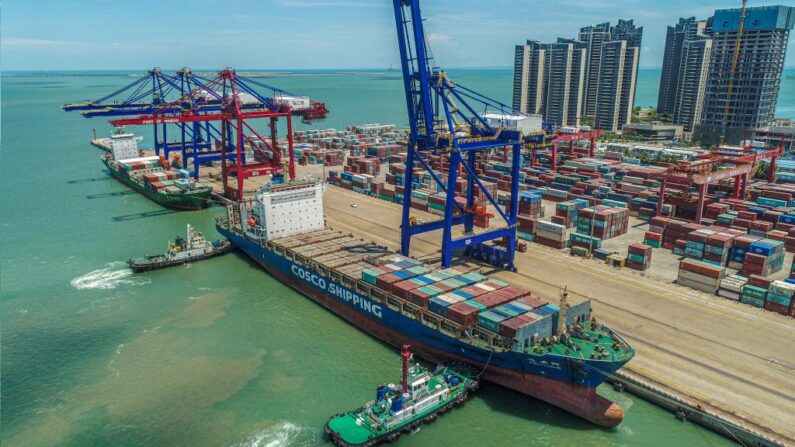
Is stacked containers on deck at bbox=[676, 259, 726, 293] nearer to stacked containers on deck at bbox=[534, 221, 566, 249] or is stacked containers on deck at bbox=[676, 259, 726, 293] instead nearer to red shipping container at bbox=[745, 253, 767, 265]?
red shipping container at bbox=[745, 253, 767, 265]

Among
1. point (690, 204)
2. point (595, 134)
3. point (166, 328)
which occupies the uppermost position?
point (595, 134)

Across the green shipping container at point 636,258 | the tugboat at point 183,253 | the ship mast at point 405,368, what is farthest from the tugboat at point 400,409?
the tugboat at point 183,253

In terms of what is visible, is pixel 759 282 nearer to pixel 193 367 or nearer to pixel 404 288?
pixel 404 288

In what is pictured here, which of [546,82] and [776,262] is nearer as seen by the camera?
[776,262]

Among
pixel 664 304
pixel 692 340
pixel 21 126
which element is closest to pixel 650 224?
pixel 664 304

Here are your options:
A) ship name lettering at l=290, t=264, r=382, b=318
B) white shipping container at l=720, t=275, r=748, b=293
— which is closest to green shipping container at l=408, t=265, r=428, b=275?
ship name lettering at l=290, t=264, r=382, b=318

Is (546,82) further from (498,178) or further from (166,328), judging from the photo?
(166,328)

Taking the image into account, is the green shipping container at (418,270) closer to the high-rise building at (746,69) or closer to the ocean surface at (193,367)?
the ocean surface at (193,367)

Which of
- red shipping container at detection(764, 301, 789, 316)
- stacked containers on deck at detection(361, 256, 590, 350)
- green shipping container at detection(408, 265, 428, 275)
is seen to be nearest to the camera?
stacked containers on deck at detection(361, 256, 590, 350)
